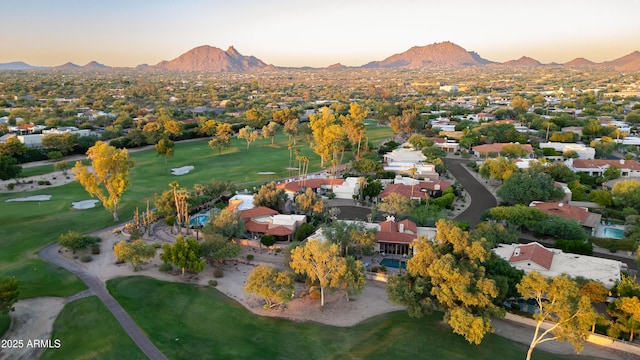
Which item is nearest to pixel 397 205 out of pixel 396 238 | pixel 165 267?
pixel 396 238

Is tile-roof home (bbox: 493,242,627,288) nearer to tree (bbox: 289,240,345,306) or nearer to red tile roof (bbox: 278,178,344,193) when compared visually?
tree (bbox: 289,240,345,306)

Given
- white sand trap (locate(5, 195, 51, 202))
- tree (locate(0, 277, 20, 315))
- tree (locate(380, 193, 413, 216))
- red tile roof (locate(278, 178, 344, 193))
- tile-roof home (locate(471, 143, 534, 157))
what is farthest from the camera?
tile-roof home (locate(471, 143, 534, 157))

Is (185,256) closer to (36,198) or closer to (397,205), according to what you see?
(397,205)

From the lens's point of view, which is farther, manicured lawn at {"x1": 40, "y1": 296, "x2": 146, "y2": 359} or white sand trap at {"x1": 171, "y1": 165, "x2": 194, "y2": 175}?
white sand trap at {"x1": 171, "y1": 165, "x2": 194, "y2": 175}

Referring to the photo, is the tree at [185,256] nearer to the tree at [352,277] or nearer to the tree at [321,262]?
the tree at [321,262]

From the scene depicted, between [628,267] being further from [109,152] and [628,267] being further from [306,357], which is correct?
[109,152]

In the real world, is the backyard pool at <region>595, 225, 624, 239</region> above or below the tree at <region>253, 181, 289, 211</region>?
below

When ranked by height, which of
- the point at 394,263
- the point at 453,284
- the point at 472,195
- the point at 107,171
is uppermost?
the point at 107,171

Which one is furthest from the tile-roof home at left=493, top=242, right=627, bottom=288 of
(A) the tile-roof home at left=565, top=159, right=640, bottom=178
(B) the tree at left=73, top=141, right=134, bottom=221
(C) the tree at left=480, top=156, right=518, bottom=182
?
(B) the tree at left=73, top=141, right=134, bottom=221
